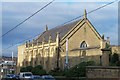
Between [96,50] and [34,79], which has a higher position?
Answer: [96,50]

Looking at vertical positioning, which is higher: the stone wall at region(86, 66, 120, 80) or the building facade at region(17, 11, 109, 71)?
the building facade at region(17, 11, 109, 71)

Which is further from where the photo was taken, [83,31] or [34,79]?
[83,31]

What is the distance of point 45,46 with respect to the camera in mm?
92000

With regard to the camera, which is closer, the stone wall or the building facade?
the stone wall

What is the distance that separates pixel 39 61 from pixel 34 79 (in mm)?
54842

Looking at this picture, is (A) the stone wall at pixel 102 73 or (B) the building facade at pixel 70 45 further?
(B) the building facade at pixel 70 45

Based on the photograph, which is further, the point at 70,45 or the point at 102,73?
the point at 70,45

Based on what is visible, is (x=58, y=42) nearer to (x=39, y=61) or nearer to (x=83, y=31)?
(x=83, y=31)

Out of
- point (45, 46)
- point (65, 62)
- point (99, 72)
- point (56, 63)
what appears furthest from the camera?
point (45, 46)

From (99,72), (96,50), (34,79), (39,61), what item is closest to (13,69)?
(39,61)

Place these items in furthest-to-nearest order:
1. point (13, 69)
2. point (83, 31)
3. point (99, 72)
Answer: point (13, 69) → point (83, 31) → point (99, 72)

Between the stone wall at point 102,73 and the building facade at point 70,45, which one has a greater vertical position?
the building facade at point 70,45

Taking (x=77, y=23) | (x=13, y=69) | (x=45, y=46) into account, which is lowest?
(x=13, y=69)

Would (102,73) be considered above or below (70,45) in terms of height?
below
